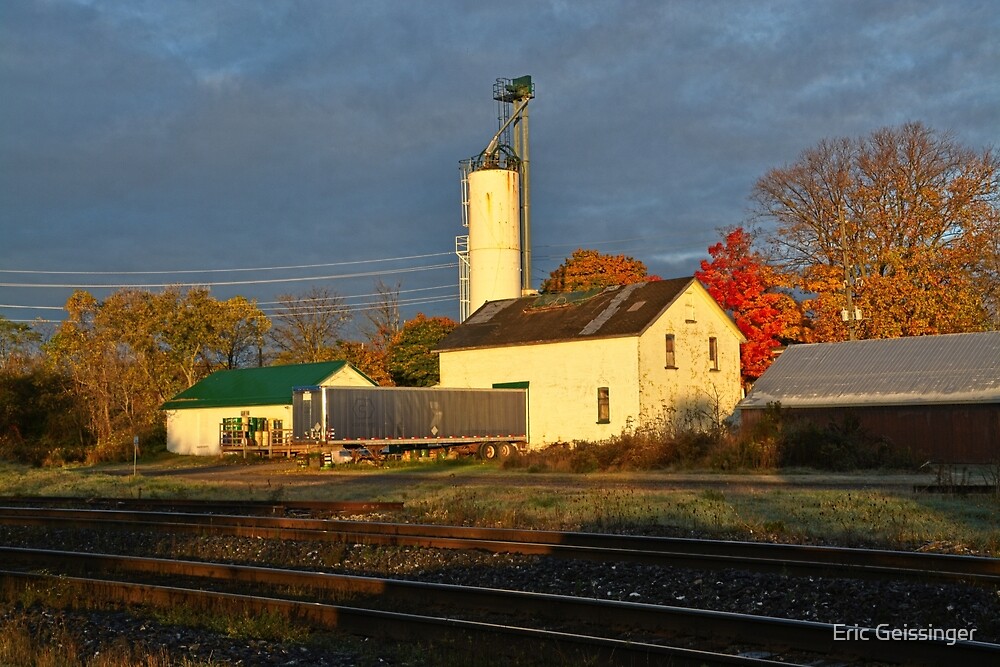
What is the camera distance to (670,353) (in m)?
45.1

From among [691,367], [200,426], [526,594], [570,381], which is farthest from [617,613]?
[200,426]

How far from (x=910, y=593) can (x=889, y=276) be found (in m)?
44.1

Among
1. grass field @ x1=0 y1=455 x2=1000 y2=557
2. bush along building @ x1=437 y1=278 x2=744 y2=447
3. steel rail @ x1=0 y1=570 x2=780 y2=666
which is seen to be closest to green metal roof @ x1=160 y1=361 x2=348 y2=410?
bush along building @ x1=437 y1=278 x2=744 y2=447

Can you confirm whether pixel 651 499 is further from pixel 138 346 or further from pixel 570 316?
pixel 138 346

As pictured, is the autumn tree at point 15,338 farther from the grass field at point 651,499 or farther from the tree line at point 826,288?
the grass field at point 651,499

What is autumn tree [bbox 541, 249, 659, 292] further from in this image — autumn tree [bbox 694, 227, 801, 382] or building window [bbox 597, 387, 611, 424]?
building window [bbox 597, 387, 611, 424]

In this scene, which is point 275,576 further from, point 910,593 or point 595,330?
point 595,330

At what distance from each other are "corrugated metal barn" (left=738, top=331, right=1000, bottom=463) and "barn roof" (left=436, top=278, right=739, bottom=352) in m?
6.19

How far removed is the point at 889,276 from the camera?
51250mm

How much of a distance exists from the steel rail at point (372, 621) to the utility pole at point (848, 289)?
41.7m

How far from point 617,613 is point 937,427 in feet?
93.9

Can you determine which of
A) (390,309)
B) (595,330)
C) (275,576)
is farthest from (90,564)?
(390,309)

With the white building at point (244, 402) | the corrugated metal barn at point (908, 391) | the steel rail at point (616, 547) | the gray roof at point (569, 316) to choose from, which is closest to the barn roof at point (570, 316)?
the gray roof at point (569, 316)

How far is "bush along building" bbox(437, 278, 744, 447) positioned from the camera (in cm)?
4359
